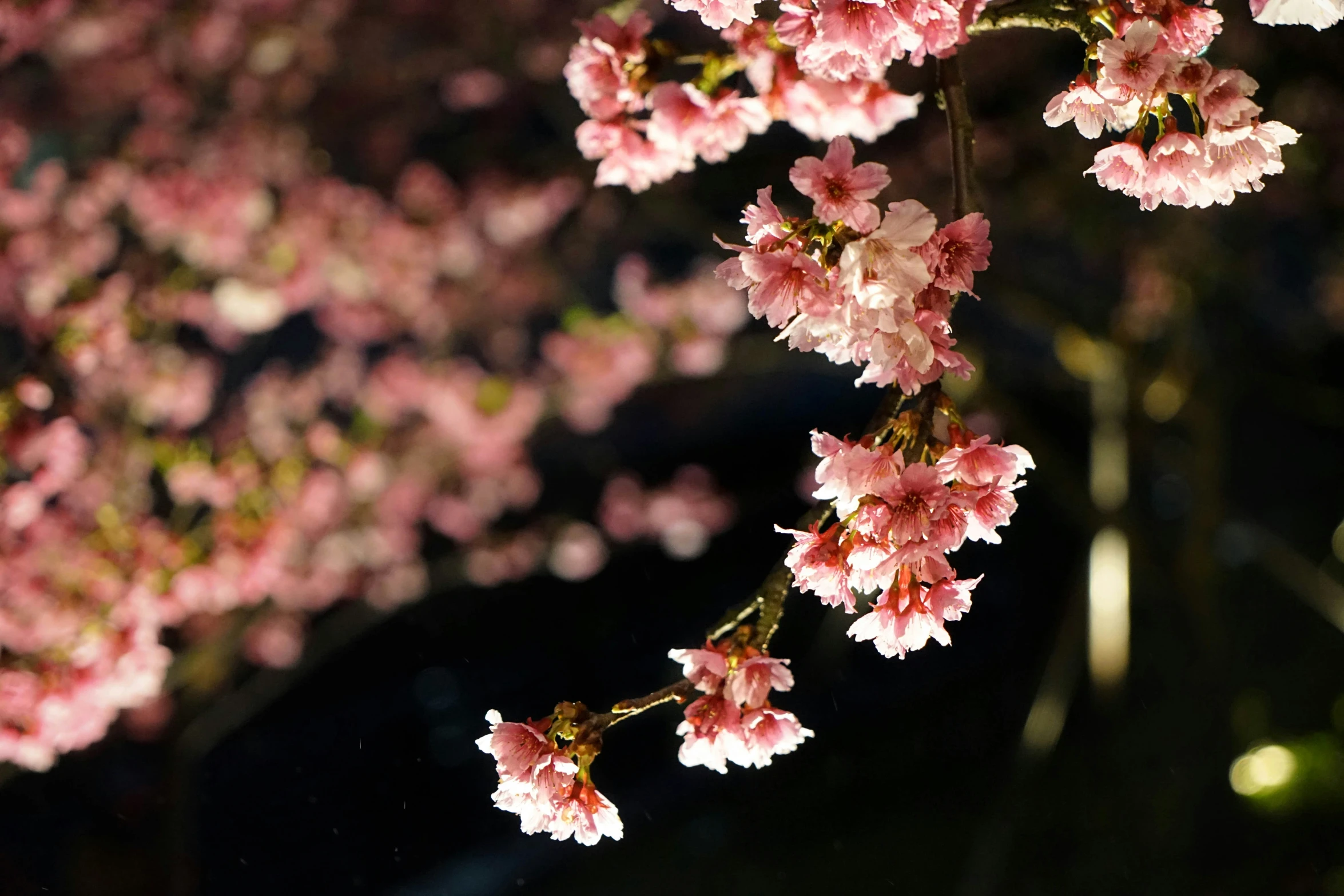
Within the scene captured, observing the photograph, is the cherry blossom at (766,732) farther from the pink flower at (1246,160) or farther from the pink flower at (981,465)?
the pink flower at (1246,160)

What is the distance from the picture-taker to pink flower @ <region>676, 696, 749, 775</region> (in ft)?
4.19

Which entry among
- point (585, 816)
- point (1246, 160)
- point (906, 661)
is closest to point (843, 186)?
point (1246, 160)

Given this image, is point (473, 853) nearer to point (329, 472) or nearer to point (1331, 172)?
point (329, 472)

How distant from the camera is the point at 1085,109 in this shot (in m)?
1.17

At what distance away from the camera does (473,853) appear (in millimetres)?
4773

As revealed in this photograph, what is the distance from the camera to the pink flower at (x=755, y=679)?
128 cm

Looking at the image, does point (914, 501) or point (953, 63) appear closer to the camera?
point (914, 501)

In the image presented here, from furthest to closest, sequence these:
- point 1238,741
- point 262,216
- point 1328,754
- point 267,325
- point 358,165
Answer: point 358,165
point 267,325
point 262,216
point 1238,741
point 1328,754

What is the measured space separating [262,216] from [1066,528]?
200 inches

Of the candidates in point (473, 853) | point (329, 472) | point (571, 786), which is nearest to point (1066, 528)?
point (473, 853)

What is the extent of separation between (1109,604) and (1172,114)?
3.42m

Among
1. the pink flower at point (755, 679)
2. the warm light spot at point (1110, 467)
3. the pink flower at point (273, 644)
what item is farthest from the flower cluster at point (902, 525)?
the pink flower at point (273, 644)

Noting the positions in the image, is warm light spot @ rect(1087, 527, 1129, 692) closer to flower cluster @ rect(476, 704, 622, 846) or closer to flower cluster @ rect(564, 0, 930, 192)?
flower cluster @ rect(564, 0, 930, 192)

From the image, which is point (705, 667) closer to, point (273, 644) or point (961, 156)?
point (961, 156)
